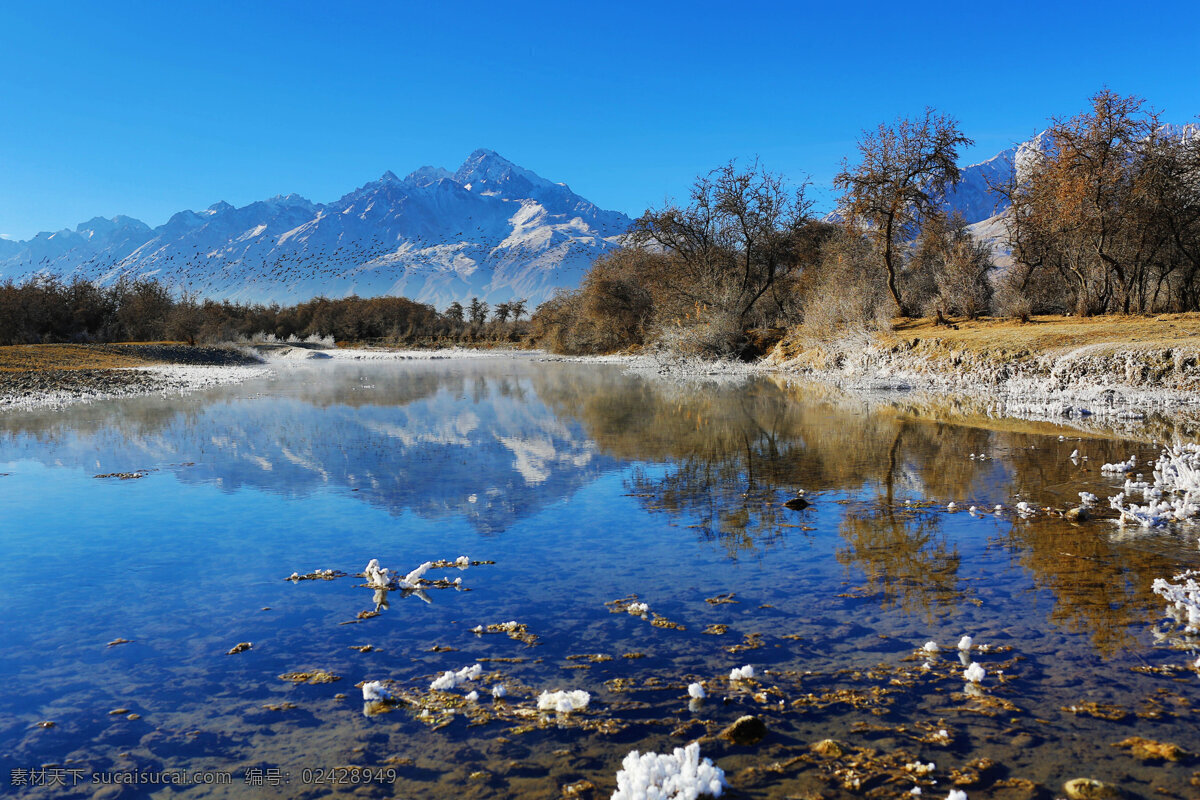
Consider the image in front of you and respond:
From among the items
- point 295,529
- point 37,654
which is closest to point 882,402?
point 295,529

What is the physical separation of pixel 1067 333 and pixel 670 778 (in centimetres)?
2177

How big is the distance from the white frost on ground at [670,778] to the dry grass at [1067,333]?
1924 cm

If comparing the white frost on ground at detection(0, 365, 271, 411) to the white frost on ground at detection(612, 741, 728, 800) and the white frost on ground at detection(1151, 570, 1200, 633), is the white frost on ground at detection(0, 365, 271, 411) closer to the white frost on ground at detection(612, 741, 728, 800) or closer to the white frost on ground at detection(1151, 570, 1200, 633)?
the white frost on ground at detection(612, 741, 728, 800)

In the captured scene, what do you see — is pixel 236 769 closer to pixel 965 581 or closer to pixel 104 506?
pixel 965 581

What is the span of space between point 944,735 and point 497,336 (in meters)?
71.8

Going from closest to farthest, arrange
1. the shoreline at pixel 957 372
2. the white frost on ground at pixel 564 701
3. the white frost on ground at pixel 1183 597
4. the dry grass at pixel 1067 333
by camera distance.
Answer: the white frost on ground at pixel 564 701, the white frost on ground at pixel 1183 597, the shoreline at pixel 957 372, the dry grass at pixel 1067 333

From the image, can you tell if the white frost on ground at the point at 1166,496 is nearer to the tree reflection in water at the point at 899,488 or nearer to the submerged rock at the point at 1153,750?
the tree reflection in water at the point at 899,488

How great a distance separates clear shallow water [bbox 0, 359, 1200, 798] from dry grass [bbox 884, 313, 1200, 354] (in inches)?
383

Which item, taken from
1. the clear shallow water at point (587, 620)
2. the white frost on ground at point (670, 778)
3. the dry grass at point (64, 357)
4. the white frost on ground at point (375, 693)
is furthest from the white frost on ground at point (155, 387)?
the white frost on ground at point (670, 778)

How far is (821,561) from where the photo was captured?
591cm

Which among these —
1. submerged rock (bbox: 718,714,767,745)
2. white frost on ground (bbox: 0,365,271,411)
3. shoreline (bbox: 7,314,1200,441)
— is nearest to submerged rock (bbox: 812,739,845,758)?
submerged rock (bbox: 718,714,767,745)

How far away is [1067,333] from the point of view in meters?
20.0

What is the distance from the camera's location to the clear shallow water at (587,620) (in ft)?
10.6

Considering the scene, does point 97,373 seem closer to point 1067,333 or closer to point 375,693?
point 375,693
